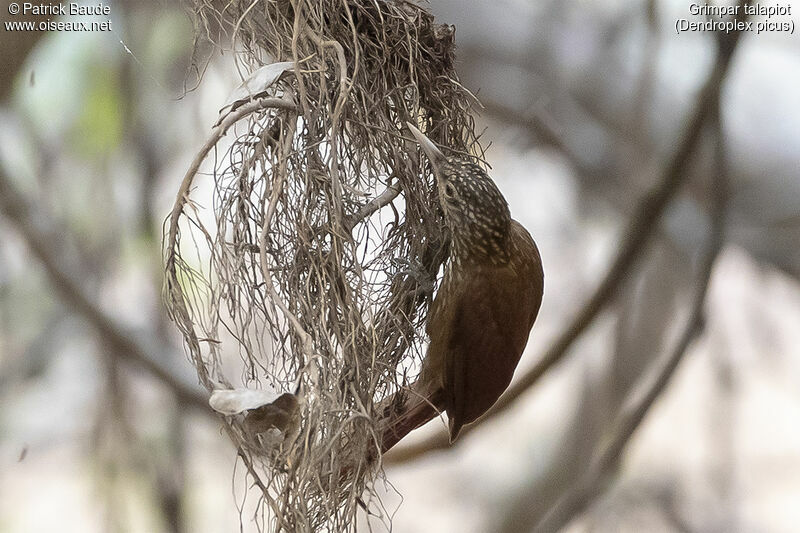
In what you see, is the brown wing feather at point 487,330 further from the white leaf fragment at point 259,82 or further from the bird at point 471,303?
the white leaf fragment at point 259,82

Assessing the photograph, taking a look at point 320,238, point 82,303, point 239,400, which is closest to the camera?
point 239,400

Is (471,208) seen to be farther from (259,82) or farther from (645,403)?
(645,403)

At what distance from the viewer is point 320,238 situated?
0.65 meters

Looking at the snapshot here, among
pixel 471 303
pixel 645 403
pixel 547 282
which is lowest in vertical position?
pixel 645 403

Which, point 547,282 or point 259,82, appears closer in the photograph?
point 259,82

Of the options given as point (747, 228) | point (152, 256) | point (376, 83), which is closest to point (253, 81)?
point (376, 83)

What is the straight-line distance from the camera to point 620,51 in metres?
1.38

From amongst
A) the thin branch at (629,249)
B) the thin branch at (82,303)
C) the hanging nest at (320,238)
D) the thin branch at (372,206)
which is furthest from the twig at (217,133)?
the thin branch at (629,249)

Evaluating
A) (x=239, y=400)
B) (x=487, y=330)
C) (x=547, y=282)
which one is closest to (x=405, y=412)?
(x=487, y=330)

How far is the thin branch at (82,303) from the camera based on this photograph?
4.18 feet

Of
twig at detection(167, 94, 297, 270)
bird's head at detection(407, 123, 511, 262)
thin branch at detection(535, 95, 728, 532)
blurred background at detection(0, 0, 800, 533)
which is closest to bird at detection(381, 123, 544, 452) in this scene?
bird's head at detection(407, 123, 511, 262)

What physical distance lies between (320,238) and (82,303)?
0.83 metres

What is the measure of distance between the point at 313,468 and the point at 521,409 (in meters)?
0.91

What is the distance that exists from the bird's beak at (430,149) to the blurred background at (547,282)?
660mm
